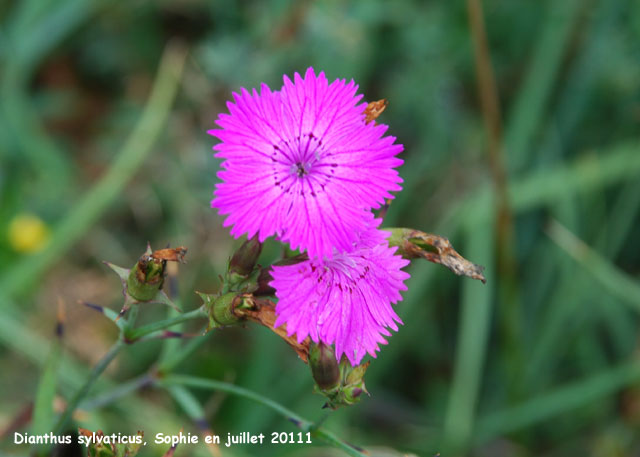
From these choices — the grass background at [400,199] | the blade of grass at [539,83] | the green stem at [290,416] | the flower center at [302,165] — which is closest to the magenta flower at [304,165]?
the flower center at [302,165]

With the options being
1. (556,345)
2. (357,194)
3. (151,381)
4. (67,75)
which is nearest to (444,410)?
(556,345)

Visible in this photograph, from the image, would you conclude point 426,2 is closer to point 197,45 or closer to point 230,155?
point 197,45

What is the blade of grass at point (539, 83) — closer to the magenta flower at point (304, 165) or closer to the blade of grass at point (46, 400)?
the magenta flower at point (304, 165)

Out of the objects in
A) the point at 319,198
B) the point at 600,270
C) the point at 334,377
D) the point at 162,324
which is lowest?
the point at 334,377

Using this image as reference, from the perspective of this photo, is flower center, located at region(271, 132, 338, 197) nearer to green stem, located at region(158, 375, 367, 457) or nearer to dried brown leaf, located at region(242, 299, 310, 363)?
dried brown leaf, located at region(242, 299, 310, 363)

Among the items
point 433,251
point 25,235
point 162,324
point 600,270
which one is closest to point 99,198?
point 25,235

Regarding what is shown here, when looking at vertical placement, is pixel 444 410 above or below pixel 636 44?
below

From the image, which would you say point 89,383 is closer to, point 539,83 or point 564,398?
point 564,398
